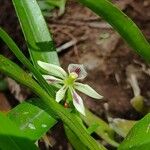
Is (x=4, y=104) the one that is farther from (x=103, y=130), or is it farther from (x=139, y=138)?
(x=139, y=138)

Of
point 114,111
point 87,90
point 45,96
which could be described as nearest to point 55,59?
point 87,90

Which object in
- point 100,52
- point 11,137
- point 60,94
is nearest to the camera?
point 11,137

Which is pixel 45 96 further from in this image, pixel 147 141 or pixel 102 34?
pixel 102 34

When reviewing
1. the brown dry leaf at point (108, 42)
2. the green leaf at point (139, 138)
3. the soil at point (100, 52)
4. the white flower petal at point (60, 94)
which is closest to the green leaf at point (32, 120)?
the white flower petal at point (60, 94)

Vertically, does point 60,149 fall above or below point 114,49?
below

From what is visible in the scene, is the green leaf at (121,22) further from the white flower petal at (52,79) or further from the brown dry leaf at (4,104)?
the brown dry leaf at (4,104)

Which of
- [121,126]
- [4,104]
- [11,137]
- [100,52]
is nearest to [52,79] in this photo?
[11,137]
